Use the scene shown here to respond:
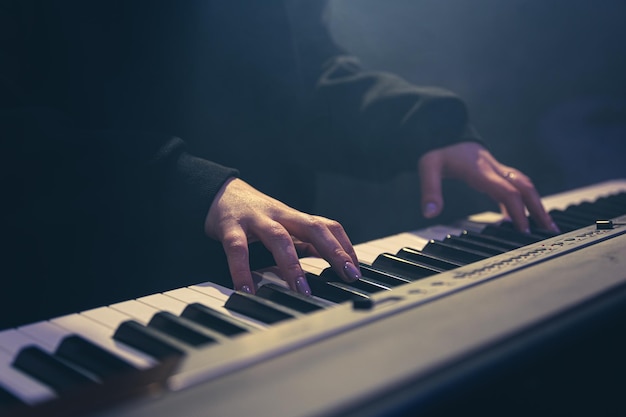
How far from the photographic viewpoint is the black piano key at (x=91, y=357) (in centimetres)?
54

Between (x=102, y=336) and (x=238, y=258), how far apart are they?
0.22 meters

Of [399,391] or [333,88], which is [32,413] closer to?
[399,391]

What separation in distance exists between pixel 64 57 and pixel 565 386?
921 millimetres

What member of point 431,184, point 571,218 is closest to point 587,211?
point 571,218

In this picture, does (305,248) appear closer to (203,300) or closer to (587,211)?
(203,300)

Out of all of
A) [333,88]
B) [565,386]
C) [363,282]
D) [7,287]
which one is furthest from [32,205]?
[333,88]

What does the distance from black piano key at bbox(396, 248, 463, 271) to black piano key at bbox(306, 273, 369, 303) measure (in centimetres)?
14

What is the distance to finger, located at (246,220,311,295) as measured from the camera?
2.56ft

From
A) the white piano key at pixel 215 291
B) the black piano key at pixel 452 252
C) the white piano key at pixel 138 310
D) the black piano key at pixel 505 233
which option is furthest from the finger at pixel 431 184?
the white piano key at pixel 138 310

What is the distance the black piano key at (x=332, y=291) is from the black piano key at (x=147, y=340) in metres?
0.23

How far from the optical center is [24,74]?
1082 mm

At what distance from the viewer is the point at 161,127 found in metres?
1.25

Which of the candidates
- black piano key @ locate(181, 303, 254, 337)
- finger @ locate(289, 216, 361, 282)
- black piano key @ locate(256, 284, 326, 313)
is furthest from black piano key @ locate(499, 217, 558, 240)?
black piano key @ locate(181, 303, 254, 337)

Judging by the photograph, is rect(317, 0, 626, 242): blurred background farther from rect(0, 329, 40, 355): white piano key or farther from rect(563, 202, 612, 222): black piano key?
rect(0, 329, 40, 355): white piano key
